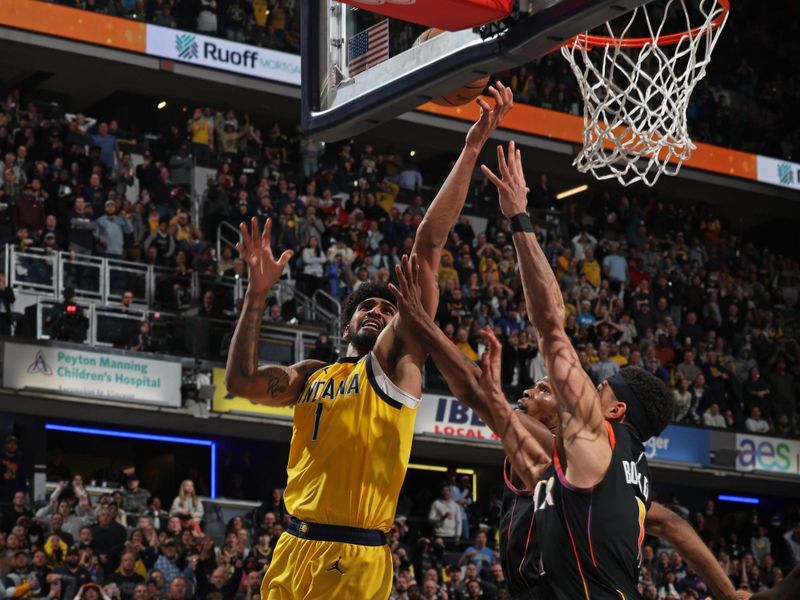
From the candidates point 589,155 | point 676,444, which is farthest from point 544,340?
point 676,444

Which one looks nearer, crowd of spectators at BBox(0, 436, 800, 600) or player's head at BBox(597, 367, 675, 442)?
player's head at BBox(597, 367, 675, 442)

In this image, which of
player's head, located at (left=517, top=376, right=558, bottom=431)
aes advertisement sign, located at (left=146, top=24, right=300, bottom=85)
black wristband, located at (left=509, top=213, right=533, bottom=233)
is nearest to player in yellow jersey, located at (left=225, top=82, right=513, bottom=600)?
black wristband, located at (left=509, top=213, right=533, bottom=233)

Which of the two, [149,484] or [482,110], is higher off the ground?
[482,110]

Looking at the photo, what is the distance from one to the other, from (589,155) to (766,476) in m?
14.4

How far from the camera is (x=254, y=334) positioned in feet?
17.5

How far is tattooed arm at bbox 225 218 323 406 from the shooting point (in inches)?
208

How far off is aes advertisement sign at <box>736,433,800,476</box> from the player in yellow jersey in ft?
52.2

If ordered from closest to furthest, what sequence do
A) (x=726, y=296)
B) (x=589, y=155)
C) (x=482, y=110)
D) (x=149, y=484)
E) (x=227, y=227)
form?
(x=482, y=110)
(x=589, y=155)
(x=227, y=227)
(x=149, y=484)
(x=726, y=296)

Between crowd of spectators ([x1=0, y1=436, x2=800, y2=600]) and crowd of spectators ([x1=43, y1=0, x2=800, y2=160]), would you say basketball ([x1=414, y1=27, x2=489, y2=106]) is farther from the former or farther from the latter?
crowd of spectators ([x1=43, y1=0, x2=800, y2=160])

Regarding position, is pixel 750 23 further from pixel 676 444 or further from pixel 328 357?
pixel 328 357

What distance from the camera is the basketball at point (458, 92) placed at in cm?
574

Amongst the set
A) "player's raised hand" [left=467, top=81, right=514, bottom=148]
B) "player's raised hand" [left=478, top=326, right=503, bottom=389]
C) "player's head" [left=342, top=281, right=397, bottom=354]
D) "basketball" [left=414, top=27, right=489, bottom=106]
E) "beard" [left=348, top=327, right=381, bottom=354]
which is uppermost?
"basketball" [left=414, top=27, right=489, bottom=106]

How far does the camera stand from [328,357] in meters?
16.3

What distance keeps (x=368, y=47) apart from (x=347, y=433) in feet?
5.95
